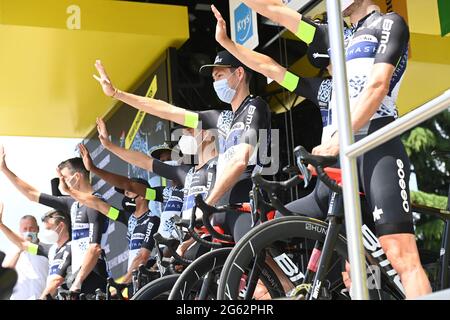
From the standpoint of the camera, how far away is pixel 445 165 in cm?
534

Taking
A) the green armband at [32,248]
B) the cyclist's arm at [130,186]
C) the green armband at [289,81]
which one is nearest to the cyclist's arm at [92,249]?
the cyclist's arm at [130,186]

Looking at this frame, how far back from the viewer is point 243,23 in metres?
6.80

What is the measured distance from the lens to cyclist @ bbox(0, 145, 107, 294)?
23.2 feet

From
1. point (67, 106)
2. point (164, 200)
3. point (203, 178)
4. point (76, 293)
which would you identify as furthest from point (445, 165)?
point (67, 106)

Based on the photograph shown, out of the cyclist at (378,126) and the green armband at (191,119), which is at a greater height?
the green armband at (191,119)

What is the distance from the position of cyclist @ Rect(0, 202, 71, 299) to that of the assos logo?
7.60 feet

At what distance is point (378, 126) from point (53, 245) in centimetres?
490

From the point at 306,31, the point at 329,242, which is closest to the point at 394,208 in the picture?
the point at 329,242

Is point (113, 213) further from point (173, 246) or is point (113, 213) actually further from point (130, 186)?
point (173, 246)

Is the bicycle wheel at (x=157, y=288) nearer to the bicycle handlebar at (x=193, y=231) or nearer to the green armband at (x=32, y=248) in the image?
the bicycle handlebar at (x=193, y=231)

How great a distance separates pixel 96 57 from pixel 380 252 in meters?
4.98

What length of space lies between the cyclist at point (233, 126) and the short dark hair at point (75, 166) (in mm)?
2225

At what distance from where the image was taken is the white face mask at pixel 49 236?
26.0ft
